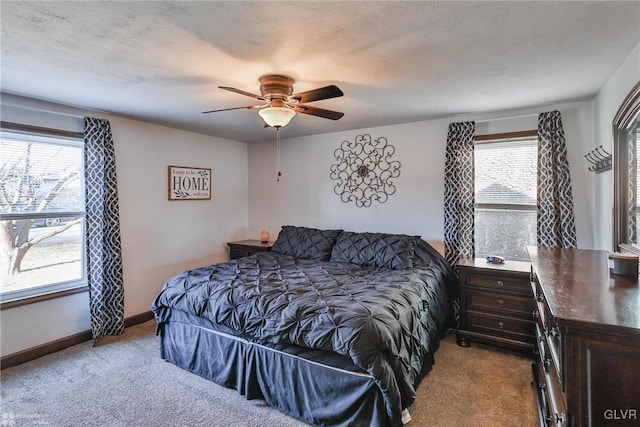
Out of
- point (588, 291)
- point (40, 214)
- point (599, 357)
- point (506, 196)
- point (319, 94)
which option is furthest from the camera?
point (506, 196)

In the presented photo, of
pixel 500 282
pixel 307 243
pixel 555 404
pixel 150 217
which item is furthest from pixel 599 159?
pixel 150 217

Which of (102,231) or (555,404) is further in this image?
(102,231)

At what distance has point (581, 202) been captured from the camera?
→ 2988 millimetres

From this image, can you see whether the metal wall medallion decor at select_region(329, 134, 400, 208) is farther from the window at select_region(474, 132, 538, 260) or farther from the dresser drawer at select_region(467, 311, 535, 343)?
the dresser drawer at select_region(467, 311, 535, 343)

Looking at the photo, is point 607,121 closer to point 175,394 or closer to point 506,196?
point 506,196

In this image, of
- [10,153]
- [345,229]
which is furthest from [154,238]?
[345,229]

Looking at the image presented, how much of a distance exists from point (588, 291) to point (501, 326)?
72.8 inches

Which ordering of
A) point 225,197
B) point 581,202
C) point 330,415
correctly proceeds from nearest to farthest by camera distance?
1. point 330,415
2. point 581,202
3. point 225,197

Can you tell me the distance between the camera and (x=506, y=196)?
3.36m

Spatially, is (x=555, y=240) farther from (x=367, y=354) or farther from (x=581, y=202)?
(x=367, y=354)

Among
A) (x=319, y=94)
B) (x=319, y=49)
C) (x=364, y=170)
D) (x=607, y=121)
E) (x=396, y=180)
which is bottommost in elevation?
(x=396, y=180)

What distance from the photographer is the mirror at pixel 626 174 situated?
6.12 ft

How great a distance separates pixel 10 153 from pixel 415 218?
4.08 m

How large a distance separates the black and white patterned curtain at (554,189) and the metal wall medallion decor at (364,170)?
148 cm
